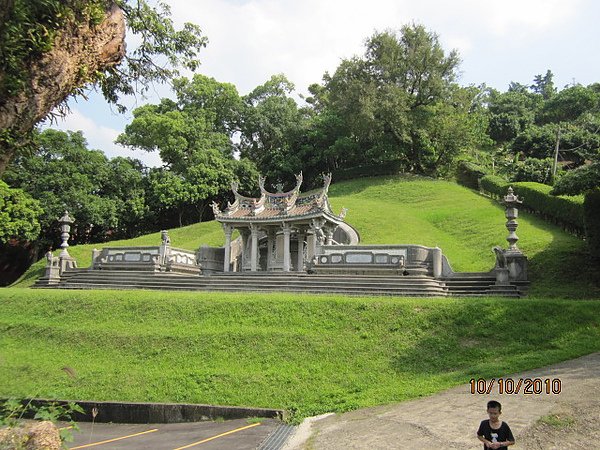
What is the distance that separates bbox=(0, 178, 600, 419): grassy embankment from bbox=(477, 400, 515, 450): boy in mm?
4845

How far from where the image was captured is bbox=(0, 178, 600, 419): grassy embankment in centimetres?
1170

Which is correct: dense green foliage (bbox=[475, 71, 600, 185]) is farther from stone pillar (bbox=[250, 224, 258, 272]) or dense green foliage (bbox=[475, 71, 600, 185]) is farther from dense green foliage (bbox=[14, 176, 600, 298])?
stone pillar (bbox=[250, 224, 258, 272])

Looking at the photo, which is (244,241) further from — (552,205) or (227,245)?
(552,205)

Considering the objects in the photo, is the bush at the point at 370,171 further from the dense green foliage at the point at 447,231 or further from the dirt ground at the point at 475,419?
the dirt ground at the point at 475,419

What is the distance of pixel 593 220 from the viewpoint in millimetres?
18969

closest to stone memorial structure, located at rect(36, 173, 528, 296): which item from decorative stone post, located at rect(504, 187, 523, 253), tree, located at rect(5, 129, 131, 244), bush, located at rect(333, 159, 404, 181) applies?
decorative stone post, located at rect(504, 187, 523, 253)

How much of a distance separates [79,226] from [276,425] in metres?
34.4

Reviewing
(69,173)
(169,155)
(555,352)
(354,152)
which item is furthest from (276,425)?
(354,152)

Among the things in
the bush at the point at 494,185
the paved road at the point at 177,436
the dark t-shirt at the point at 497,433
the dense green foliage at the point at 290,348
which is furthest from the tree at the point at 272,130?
the dark t-shirt at the point at 497,433

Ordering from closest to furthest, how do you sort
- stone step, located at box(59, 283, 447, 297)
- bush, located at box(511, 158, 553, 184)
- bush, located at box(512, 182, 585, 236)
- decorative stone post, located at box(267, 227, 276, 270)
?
stone step, located at box(59, 283, 447, 297) → bush, located at box(512, 182, 585, 236) → decorative stone post, located at box(267, 227, 276, 270) → bush, located at box(511, 158, 553, 184)

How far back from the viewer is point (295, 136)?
5444cm

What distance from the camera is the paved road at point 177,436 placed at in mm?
9195

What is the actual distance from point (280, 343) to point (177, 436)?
14.4ft
